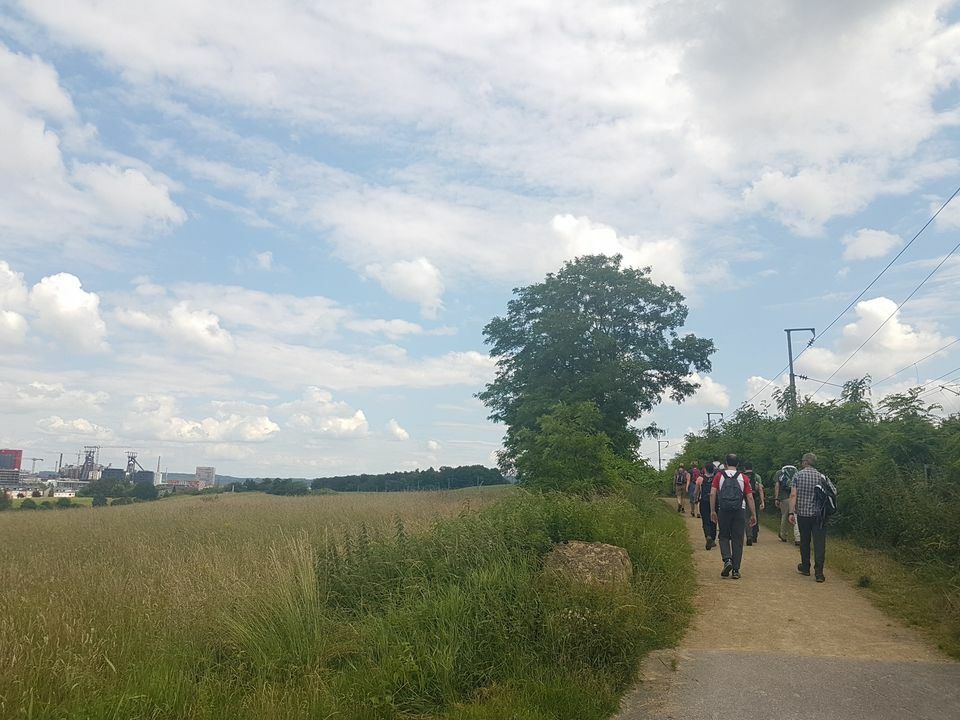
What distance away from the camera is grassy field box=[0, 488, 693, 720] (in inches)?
219

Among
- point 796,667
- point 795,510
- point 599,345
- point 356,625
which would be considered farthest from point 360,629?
point 599,345

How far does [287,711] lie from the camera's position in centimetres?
525

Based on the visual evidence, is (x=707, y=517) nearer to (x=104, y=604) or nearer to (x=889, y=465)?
(x=889, y=465)

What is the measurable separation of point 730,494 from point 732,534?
583mm

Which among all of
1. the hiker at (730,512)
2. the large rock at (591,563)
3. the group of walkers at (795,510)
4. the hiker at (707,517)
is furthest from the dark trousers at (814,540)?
the large rock at (591,563)

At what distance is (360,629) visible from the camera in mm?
7035

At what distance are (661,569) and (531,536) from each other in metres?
1.86

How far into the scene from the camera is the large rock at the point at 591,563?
7.55m

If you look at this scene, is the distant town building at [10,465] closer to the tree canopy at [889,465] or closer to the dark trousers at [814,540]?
the tree canopy at [889,465]

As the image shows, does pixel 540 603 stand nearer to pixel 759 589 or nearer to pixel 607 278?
pixel 759 589

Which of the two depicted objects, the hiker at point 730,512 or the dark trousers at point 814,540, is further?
the hiker at point 730,512

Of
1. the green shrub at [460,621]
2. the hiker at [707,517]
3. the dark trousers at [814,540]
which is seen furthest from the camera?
the hiker at [707,517]

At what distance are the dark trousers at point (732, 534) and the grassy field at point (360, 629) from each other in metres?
0.84

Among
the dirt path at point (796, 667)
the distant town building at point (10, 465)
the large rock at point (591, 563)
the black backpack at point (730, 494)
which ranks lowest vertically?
the dirt path at point (796, 667)
